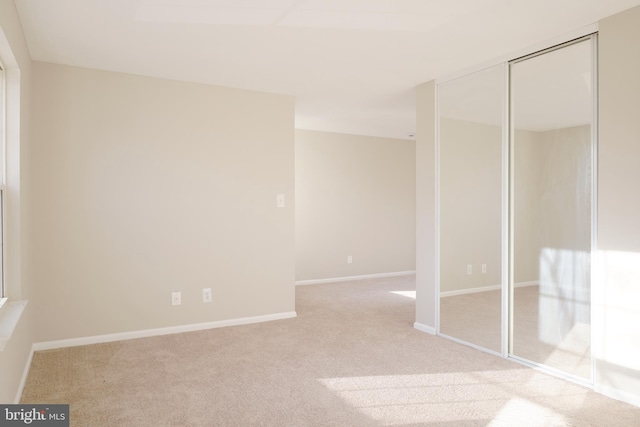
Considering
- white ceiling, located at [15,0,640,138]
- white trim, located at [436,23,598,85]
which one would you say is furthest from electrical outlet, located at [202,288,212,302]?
white trim, located at [436,23,598,85]

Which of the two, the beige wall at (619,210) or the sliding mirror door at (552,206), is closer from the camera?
the beige wall at (619,210)

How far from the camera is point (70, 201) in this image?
11.7ft

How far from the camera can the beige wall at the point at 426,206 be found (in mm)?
3930

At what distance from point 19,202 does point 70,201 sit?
894 millimetres

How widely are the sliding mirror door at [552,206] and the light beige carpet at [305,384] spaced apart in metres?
0.30

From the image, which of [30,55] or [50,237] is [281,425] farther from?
[30,55]

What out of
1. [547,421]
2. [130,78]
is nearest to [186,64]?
[130,78]

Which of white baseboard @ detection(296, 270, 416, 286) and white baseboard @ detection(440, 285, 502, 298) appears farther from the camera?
white baseboard @ detection(296, 270, 416, 286)

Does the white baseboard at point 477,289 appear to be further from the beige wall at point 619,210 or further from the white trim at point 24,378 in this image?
the white trim at point 24,378

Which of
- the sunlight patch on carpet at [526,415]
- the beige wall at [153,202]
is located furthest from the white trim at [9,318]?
the sunlight patch on carpet at [526,415]

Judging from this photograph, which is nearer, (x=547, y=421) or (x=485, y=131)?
(x=547, y=421)

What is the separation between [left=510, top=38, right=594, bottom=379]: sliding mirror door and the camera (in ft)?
9.22

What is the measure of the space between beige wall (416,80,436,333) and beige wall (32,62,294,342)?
1.38m

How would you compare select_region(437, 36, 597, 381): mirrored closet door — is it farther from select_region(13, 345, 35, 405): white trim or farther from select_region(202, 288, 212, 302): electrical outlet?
select_region(13, 345, 35, 405): white trim
